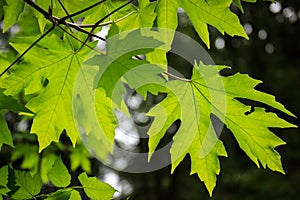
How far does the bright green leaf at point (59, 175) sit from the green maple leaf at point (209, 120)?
154mm

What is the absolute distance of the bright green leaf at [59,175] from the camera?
691 mm

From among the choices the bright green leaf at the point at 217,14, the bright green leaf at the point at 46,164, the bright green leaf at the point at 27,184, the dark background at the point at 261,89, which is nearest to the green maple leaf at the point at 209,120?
the bright green leaf at the point at 217,14

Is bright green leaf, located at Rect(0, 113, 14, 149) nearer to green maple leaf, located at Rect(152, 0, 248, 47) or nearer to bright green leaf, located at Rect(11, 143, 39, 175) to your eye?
green maple leaf, located at Rect(152, 0, 248, 47)

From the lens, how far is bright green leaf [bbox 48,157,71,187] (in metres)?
0.69

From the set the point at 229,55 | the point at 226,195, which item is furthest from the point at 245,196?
the point at 229,55

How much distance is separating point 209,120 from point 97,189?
24 centimetres

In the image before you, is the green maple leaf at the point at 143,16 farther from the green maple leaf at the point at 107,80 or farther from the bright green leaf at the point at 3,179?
the bright green leaf at the point at 3,179

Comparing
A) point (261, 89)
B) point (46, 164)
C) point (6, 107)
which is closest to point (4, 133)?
point (6, 107)

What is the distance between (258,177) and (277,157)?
3.91 m

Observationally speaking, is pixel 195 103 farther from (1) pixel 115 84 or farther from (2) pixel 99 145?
(2) pixel 99 145

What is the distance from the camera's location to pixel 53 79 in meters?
0.77

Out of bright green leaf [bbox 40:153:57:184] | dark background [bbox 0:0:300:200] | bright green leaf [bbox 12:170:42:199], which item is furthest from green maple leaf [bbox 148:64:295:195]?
dark background [bbox 0:0:300:200]

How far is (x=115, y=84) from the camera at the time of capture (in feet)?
2.35

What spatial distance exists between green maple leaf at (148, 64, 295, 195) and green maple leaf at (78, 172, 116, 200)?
0.10 m
